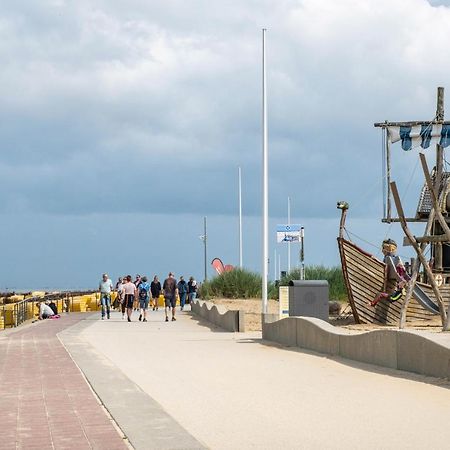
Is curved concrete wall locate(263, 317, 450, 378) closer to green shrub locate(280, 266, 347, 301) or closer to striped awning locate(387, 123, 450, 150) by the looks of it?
striped awning locate(387, 123, 450, 150)

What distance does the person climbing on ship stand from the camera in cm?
2355

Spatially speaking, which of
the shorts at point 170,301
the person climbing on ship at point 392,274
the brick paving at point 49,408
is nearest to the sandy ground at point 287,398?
the brick paving at point 49,408

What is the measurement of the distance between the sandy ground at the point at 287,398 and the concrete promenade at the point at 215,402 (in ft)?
0.04

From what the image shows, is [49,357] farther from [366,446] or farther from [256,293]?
[256,293]

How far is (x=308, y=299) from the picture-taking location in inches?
869

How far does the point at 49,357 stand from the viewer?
52.1 feet

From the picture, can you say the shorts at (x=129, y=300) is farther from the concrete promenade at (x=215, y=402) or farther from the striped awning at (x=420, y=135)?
the concrete promenade at (x=215, y=402)

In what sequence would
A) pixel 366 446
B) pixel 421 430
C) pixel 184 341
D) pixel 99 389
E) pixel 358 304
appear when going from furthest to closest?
1. pixel 358 304
2. pixel 184 341
3. pixel 99 389
4. pixel 421 430
5. pixel 366 446

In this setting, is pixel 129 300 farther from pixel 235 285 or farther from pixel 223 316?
pixel 235 285

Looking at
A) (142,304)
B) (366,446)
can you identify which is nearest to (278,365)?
(366,446)

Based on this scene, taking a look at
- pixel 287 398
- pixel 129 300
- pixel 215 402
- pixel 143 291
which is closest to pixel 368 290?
pixel 129 300

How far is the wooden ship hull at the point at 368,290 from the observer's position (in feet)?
79.7

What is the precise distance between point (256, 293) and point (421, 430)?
108 ft

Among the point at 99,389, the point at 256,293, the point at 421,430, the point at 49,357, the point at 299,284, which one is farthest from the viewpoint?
the point at 256,293
